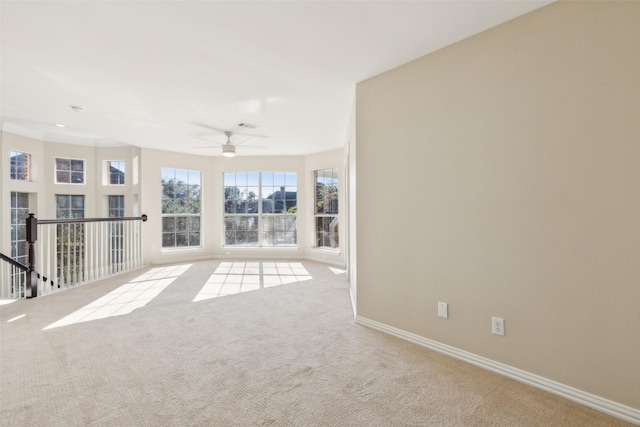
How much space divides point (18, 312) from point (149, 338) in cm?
197

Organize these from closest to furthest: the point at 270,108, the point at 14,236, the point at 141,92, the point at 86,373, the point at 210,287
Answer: the point at 86,373 → the point at 141,92 → the point at 270,108 → the point at 210,287 → the point at 14,236

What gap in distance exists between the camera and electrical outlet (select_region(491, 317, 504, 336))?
82.4 inches

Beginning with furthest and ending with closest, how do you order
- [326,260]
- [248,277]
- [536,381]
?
[326,260]
[248,277]
[536,381]

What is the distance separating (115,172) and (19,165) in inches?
61.8

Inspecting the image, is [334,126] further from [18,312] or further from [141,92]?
[18,312]

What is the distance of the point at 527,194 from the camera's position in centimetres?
197

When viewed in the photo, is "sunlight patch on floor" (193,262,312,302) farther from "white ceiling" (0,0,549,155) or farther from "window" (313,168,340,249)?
"white ceiling" (0,0,549,155)

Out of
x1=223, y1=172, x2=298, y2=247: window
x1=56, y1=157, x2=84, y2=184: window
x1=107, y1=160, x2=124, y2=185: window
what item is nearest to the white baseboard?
x1=223, y1=172, x2=298, y2=247: window

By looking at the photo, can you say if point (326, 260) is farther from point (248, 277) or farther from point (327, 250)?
point (248, 277)

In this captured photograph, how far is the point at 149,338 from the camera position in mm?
2664

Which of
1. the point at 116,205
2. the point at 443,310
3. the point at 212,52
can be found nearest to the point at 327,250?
the point at 443,310

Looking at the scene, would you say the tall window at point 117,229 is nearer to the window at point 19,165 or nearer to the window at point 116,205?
the window at point 116,205

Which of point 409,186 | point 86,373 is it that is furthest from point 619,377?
point 86,373

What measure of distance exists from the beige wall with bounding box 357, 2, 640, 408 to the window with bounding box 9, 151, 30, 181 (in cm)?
684
